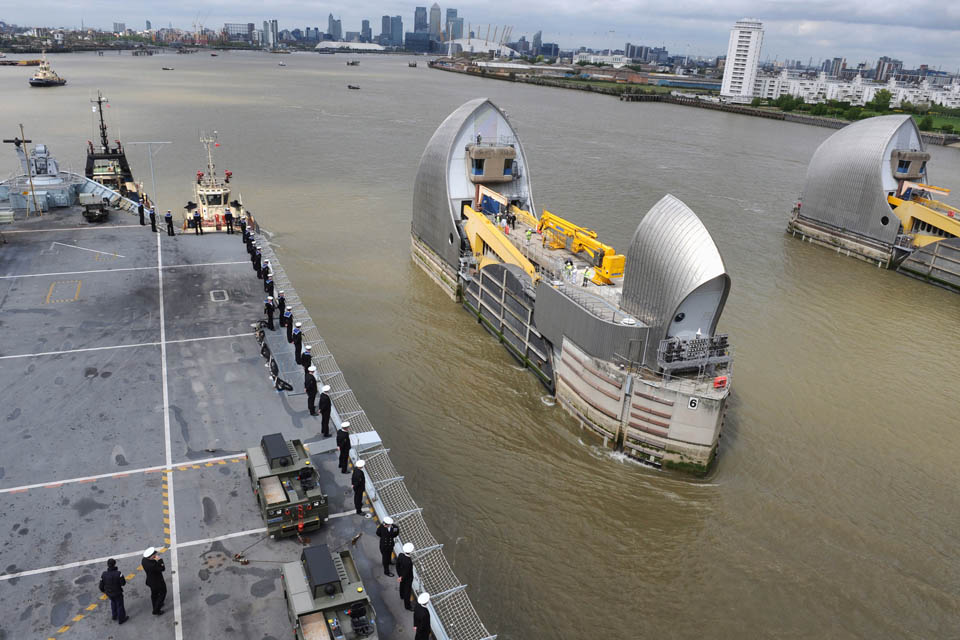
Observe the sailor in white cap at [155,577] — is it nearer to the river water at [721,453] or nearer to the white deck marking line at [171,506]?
the white deck marking line at [171,506]

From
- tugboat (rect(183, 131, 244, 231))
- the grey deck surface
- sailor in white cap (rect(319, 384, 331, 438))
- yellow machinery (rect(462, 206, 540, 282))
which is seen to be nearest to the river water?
yellow machinery (rect(462, 206, 540, 282))

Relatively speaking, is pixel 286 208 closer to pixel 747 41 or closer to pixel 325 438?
pixel 325 438

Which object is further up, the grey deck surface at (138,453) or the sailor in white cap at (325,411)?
the sailor in white cap at (325,411)

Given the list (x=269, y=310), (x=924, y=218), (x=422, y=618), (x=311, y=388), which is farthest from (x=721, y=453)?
(x=924, y=218)

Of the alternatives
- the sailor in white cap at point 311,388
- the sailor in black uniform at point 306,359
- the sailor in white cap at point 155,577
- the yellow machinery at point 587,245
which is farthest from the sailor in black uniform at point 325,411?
the yellow machinery at point 587,245

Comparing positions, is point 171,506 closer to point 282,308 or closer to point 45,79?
point 282,308
